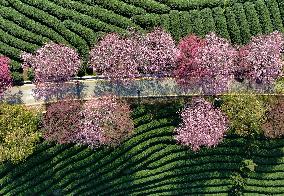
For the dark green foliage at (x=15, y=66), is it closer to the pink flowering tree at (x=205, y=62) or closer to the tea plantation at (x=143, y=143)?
the tea plantation at (x=143, y=143)

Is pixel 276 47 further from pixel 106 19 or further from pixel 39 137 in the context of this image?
pixel 39 137

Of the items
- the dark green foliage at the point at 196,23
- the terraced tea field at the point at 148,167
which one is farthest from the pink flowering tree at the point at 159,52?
the terraced tea field at the point at 148,167

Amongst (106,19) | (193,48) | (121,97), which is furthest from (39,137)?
(193,48)

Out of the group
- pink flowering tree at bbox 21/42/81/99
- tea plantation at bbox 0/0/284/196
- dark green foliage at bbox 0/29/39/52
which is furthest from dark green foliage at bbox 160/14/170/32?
dark green foliage at bbox 0/29/39/52

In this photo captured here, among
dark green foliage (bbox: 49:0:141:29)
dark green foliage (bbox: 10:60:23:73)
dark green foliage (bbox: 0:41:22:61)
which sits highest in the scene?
dark green foliage (bbox: 49:0:141:29)

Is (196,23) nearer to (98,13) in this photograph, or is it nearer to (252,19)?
(252,19)

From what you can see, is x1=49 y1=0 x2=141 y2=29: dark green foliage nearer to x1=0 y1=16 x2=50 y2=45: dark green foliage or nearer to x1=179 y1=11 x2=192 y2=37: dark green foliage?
x1=0 y1=16 x2=50 y2=45: dark green foliage

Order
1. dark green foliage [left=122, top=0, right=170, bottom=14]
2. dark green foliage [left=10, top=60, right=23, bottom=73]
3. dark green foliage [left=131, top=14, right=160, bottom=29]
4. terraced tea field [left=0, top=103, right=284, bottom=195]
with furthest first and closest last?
1. terraced tea field [left=0, top=103, right=284, bottom=195]
2. dark green foliage [left=122, top=0, right=170, bottom=14]
3. dark green foliage [left=131, top=14, right=160, bottom=29]
4. dark green foliage [left=10, top=60, right=23, bottom=73]
